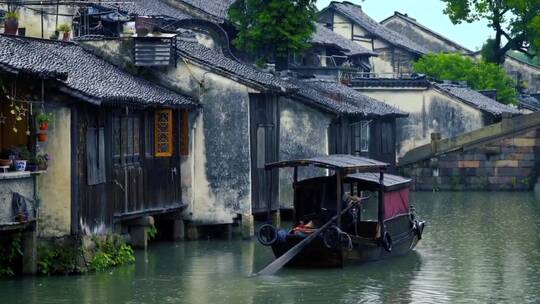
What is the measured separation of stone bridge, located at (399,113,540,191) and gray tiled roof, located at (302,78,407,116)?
276 cm

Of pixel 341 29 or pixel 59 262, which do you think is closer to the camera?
pixel 59 262

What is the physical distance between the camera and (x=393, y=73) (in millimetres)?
70000

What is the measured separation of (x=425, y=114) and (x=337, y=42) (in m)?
8.74

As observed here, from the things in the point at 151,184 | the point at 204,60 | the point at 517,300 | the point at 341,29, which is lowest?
the point at 517,300

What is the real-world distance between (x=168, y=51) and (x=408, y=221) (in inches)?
263

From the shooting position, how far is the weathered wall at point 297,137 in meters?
36.5

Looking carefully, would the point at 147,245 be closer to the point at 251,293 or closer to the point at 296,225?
the point at 296,225

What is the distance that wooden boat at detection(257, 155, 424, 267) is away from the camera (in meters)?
27.5

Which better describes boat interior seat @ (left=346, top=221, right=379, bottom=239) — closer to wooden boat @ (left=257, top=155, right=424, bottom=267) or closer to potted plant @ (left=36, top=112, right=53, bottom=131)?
wooden boat @ (left=257, top=155, right=424, bottom=267)

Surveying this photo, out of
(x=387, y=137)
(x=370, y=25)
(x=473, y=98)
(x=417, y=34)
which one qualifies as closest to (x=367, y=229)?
(x=387, y=137)

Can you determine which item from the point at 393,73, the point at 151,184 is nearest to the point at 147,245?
the point at 151,184

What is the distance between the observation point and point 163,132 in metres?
31.2

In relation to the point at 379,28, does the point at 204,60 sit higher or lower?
lower

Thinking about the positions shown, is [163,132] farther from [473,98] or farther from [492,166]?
[473,98]
